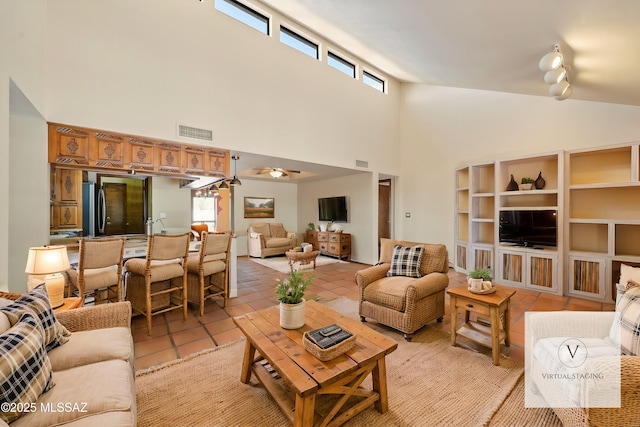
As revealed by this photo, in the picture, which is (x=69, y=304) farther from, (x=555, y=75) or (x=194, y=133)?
(x=555, y=75)

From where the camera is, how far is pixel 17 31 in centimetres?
208

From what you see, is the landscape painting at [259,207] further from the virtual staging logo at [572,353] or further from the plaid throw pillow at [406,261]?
the virtual staging logo at [572,353]

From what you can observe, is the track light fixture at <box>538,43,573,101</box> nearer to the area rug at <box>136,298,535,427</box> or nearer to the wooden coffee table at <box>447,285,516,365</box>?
the wooden coffee table at <box>447,285,516,365</box>

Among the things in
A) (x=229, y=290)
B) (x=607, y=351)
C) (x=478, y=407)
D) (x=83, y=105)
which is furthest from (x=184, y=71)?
(x=607, y=351)

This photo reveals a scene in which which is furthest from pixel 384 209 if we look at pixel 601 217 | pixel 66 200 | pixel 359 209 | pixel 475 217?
pixel 66 200

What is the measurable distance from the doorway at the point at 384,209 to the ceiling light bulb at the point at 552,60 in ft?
16.9

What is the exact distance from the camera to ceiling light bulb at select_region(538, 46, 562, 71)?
2.31 meters

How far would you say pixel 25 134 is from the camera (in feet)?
8.64

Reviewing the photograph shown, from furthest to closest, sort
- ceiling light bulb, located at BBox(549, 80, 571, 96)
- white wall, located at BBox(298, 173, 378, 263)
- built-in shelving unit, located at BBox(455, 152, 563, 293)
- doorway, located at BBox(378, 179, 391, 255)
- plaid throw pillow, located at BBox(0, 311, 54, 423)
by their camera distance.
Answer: doorway, located at BBox(378, 179, 391, 255), white wall, located at BBox(298, 173, 378, 263), built-in shelving unit, located at BBox(455, 152, 563, 293), ceiling light bulb, located at BBox(549, 80, 571, 96), plaid throw pillow, located at BBox(0, 311, 54, 423)

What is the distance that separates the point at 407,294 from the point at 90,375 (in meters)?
2.35

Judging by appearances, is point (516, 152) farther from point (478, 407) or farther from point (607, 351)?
point (478, 407)

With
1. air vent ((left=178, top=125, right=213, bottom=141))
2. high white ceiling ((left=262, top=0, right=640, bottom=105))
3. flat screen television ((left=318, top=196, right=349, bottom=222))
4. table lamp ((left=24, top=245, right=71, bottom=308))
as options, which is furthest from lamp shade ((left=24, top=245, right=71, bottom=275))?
flat screen television ((left=318, top=196, right=349, bottom=222))

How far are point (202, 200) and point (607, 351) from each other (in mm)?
5011

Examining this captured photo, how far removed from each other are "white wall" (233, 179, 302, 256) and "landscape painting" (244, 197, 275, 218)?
0.31 ft
